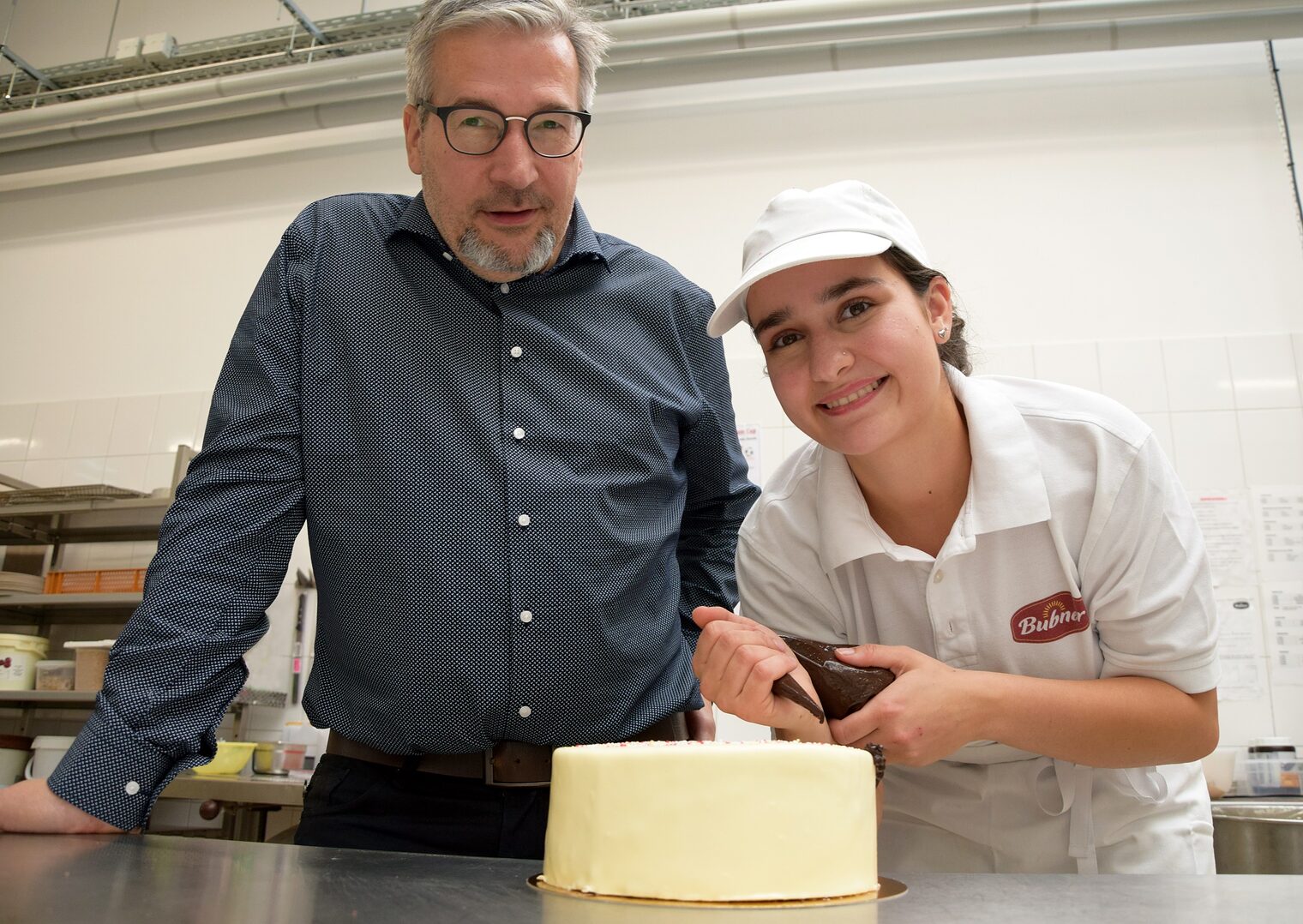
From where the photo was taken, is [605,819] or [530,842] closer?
[605,819]

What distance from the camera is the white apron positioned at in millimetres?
1216

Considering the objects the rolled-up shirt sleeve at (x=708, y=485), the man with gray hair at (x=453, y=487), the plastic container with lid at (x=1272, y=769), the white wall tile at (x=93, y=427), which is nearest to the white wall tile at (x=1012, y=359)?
the plastic container with lid at (x=1272, y=769)

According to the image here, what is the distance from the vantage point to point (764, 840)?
811 mm

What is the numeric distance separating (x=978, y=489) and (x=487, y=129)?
826 millimetres

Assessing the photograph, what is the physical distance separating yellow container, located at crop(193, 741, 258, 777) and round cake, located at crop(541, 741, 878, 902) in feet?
8.97

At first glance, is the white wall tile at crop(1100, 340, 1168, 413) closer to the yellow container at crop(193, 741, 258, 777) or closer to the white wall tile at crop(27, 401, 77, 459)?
the yellow container at crop(193, 741, 258, 777)

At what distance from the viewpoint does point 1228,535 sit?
10.9 feet

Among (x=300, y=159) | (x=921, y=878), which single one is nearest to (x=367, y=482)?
(x=921, y=878)

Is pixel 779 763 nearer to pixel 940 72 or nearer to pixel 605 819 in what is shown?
pixel 605 819

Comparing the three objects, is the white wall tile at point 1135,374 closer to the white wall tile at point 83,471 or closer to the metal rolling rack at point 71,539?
the metal rolling rack at point 71,539

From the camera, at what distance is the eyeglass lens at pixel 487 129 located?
1436 mm

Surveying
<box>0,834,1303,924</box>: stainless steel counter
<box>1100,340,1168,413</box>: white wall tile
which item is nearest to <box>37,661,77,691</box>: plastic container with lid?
<box>0,834,1303,924</box>: stainless steel counter

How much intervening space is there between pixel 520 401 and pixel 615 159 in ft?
9.41

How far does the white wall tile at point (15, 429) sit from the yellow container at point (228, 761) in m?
2.02
